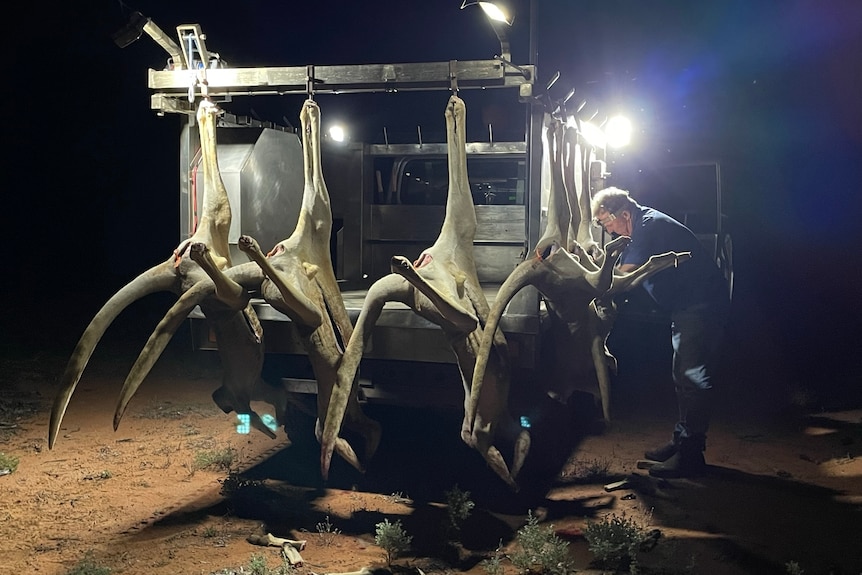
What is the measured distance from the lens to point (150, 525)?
473cm

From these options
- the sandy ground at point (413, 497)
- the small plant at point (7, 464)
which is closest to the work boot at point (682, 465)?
the sandy ground at point (413, 497)

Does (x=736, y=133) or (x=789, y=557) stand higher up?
(x=736, y=133)

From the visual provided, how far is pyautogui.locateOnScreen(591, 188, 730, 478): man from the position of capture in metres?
5.97

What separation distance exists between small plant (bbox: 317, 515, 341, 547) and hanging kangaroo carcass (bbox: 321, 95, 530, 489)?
536 mm

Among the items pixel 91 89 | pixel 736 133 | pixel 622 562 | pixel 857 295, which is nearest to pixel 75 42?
pixel 91 89

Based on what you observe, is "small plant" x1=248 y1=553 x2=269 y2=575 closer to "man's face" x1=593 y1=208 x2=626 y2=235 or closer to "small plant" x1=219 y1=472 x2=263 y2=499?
"small plant" x1=219 y1=472 x2=263 y2=499

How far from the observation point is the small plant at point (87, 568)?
12.5ft

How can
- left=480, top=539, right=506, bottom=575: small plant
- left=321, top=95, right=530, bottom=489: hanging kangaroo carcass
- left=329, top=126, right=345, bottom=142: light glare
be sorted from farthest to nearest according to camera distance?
left=329, top=126, right=345, bottom=142: light glare, left=321, top=95, right=530, bottom=489: hanging kangaroo carcass, left=480, top=539, right=506, bottom=575: small plant

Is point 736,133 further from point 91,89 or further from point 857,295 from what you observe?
point 91,89

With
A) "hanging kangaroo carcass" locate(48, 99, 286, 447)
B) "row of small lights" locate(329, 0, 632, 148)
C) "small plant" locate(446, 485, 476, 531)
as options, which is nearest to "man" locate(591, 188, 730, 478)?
"row of small lights" locate(329, 0, 632, 148)

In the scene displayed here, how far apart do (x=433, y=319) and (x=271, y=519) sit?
1700mm

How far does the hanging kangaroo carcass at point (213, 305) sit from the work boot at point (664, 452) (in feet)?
10.3

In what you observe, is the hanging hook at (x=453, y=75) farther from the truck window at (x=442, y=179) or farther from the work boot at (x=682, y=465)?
the work boot at (x=682, y=465)

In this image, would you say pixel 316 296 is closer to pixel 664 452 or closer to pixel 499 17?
pixel 499 17
